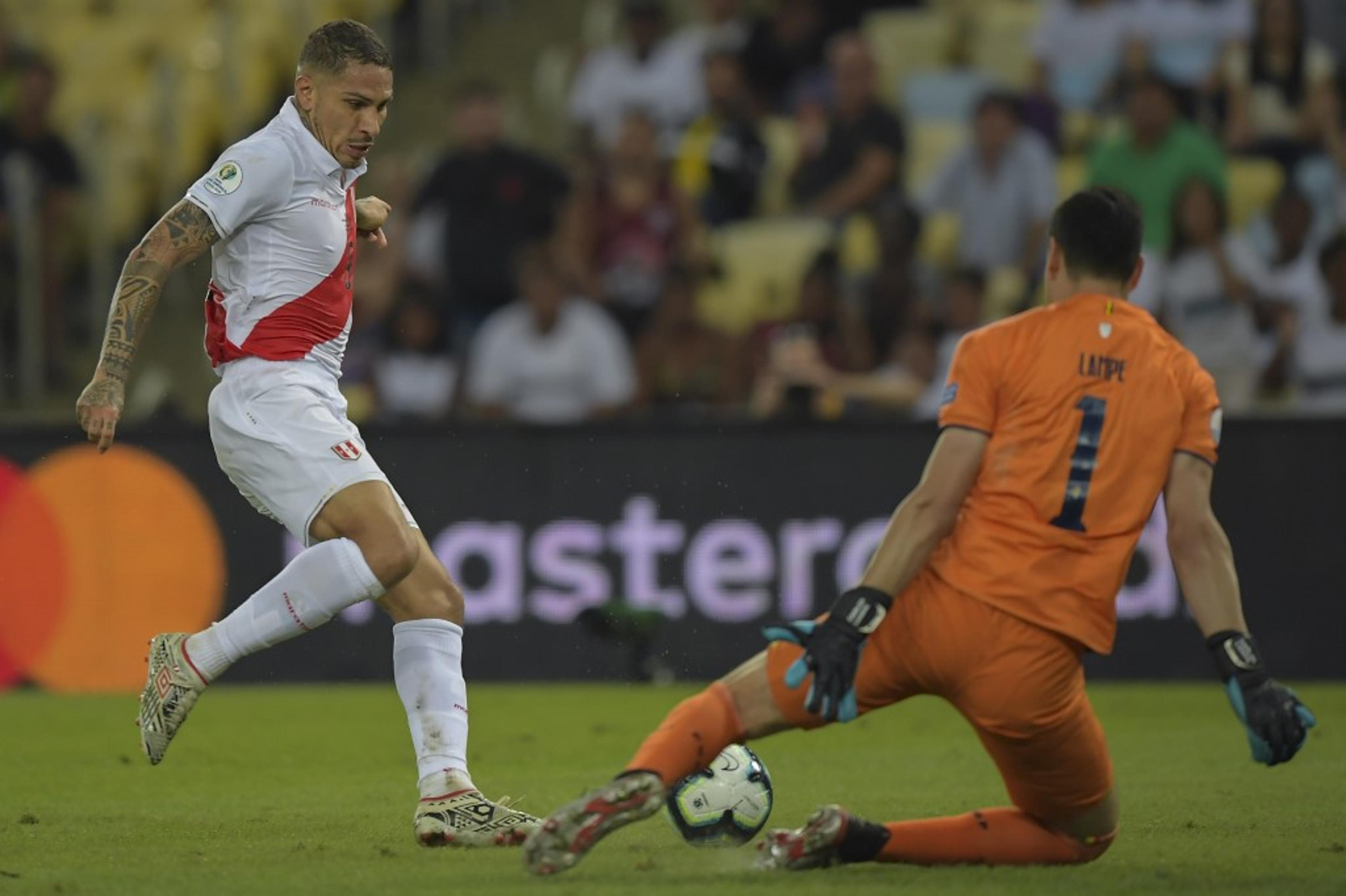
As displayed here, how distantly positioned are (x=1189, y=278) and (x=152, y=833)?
26.3 feet

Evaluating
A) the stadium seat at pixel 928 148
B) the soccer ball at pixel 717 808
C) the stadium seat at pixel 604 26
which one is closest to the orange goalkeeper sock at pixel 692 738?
the soccer ball at pixel 717 808

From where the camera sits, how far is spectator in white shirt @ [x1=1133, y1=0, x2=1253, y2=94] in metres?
14.4

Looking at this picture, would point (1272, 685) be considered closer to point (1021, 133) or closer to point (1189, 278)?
point (1189, 278)

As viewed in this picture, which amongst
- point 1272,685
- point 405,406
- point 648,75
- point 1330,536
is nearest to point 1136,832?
point 1272,685

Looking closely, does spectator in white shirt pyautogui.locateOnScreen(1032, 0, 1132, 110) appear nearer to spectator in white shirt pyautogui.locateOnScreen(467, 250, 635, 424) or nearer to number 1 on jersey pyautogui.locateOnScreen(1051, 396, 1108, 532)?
spectator in white shirt pyautogui.locateOnScreen(467, 250, 635, 424)

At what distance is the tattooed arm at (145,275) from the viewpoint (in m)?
5.98

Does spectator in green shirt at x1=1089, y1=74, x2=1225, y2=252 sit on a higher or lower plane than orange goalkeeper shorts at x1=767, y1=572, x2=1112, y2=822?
higher

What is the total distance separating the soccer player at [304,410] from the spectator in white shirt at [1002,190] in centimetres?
759

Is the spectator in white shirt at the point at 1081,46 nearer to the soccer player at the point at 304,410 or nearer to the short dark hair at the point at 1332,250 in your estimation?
the short dark hair at the point at 1332,250

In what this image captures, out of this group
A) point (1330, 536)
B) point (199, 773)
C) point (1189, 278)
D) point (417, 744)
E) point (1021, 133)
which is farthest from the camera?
point (1021, 133)

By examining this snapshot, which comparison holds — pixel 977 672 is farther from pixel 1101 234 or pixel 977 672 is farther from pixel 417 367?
pixel 417 367

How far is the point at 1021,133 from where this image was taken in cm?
1356

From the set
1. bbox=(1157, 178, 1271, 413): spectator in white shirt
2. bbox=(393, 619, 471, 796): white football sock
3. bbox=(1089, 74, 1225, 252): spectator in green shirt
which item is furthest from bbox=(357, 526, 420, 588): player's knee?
bbox=(1089, 74, 1225, 252): spectator in green shirt

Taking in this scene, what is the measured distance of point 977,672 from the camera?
16.4ft
